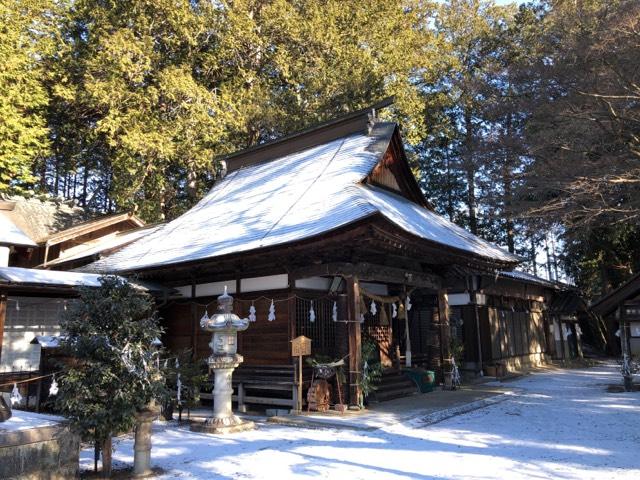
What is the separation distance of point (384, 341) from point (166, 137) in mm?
12997

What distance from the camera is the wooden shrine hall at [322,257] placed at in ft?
34.9

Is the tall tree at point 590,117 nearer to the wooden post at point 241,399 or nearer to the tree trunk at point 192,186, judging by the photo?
the wooden post at point 241,399

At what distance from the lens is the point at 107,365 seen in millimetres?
5977

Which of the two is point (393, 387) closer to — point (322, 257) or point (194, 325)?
point (322, 257)

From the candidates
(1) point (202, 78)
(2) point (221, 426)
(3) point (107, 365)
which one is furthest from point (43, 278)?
(1) point (202, 78)

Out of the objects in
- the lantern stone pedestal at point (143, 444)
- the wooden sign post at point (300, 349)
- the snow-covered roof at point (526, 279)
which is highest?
the snow-covered roof at point (526, 279)

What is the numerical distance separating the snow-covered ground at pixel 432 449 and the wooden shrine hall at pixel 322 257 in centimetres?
255

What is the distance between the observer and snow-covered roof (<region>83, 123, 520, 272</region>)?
1102cm

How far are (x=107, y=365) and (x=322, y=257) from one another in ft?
19.0

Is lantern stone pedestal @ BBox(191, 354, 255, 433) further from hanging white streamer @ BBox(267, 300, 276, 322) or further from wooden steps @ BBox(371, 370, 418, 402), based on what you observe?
wooden steps @ BBox(371, 370, 418, 402)

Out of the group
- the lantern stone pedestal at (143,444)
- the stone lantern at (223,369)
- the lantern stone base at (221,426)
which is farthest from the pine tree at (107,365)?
the lantern stone base at (221,426)

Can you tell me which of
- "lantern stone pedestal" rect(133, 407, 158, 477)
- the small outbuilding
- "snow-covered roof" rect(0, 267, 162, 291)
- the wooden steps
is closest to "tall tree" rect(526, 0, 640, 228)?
the small outbuilding

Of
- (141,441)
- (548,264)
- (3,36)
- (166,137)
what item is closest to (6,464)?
(141,441)

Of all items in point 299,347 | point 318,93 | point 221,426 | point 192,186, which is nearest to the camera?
point 221,426
